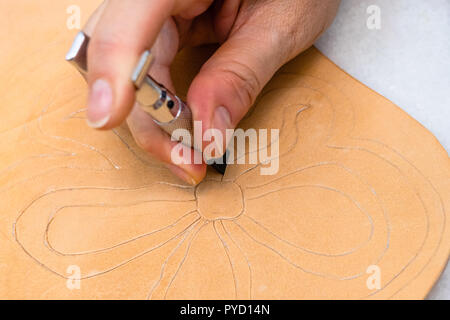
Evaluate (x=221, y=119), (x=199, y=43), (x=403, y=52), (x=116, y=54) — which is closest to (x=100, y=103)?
(x=116, y=54)

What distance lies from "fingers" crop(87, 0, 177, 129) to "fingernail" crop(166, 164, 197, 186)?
236 millimetres

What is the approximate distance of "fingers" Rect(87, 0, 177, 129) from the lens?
2.05 feet

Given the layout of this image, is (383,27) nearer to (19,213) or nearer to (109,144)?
(109,144)

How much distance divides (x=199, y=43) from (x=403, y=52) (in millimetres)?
510

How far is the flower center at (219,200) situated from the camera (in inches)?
33.8

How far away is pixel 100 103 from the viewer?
2.08 ft

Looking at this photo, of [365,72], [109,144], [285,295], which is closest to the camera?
[285,295]

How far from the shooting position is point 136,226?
0.84m

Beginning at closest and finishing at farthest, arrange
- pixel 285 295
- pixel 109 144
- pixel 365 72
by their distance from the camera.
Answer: pixel 285 295, pixel 109 144, pixel 365 72

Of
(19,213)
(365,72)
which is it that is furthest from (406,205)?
(19,213)

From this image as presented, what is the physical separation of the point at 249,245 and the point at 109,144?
1.20 ft

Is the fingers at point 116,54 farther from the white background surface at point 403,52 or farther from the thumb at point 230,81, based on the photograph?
the white background surface at point 403,52

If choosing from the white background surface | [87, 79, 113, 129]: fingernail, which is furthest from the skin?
the white background surface

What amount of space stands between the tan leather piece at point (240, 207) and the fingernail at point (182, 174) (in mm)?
21
